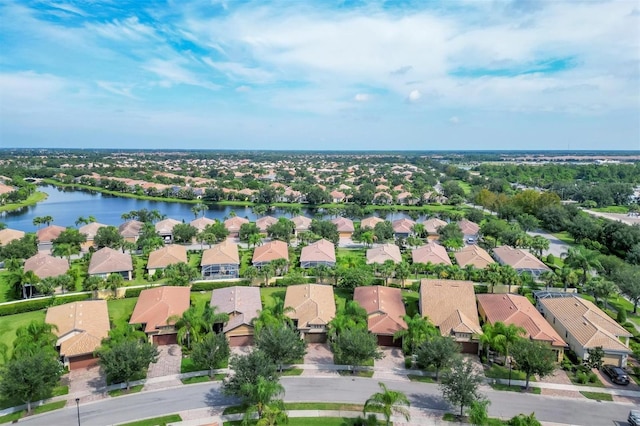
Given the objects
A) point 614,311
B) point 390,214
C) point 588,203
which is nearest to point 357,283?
point 614,311

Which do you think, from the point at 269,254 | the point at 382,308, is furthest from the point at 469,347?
the point at 269,254

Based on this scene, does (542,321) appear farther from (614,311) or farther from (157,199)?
(157,199)

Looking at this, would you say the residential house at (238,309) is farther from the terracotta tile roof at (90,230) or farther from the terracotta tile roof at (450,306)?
the terracotta tile roof at (90,230)

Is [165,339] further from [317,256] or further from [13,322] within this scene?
[317,256]

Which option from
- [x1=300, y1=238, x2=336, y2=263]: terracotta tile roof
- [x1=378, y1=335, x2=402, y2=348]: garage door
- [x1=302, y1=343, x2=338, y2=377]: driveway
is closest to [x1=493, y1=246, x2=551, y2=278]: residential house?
[x1=300, y1=238, x2=336, y2=263]: terracotta tile roof

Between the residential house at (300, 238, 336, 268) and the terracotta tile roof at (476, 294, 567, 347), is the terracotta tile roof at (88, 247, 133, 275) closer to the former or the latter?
the residential house at (300, 238, 336, 268)

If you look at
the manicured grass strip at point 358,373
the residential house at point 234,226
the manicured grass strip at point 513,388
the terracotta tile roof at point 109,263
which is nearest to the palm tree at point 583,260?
the manicured grass strip at point 513,388
